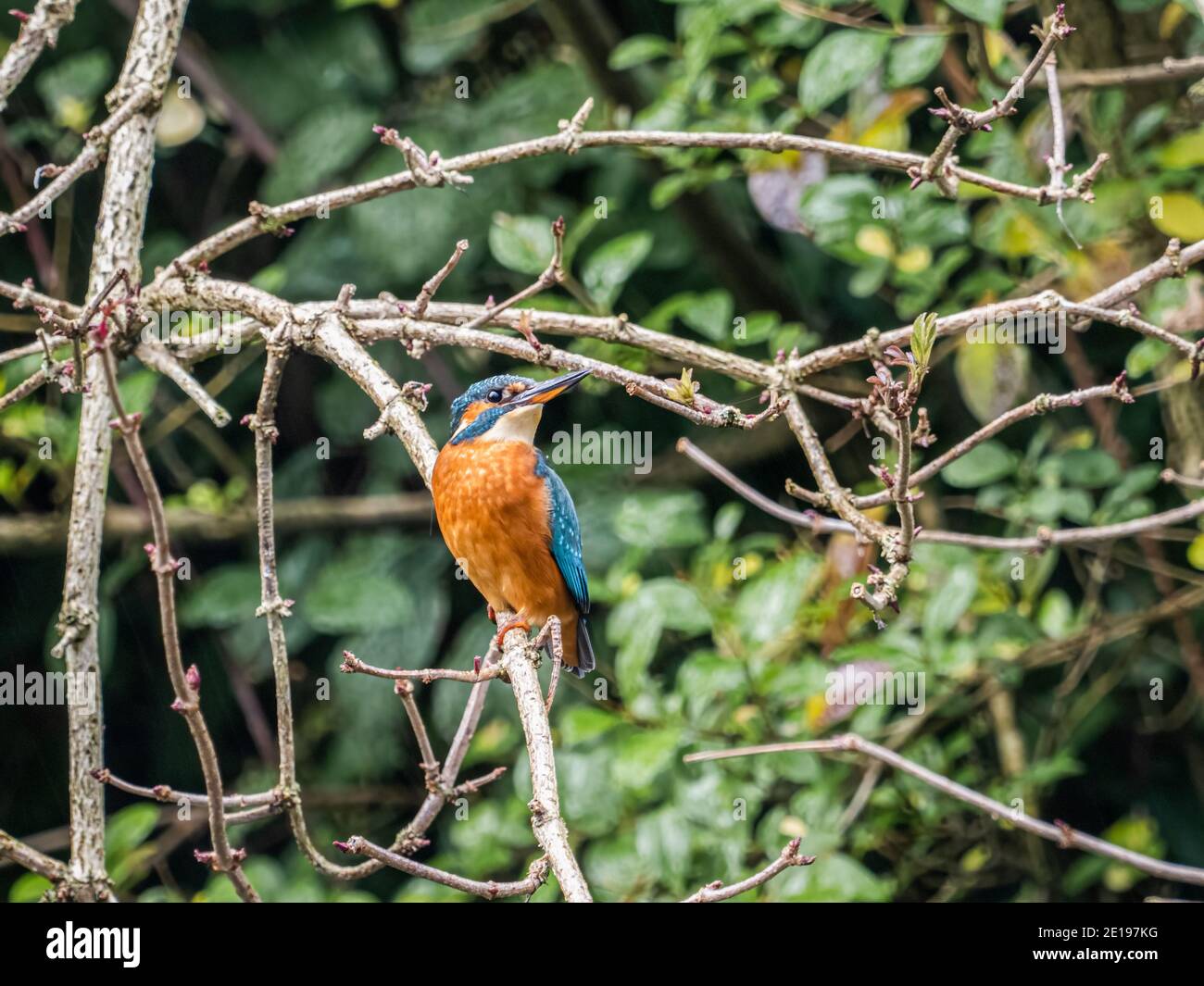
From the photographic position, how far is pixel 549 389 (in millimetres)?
2322

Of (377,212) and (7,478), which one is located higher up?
(377,212)

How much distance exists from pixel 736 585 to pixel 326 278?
1.45 meters

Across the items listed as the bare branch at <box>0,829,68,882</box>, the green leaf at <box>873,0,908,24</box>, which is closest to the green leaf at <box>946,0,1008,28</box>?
the green leaf at <box>873,0,908,24</box>

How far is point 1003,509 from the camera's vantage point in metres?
3.28

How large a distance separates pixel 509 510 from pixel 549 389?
29cm

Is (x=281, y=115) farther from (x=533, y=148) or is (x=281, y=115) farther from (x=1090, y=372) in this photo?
(x=1090, y=372)

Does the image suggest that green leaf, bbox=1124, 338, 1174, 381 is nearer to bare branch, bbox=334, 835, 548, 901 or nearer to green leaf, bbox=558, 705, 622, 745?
green leaf, bbox=558, 705, 622, 745

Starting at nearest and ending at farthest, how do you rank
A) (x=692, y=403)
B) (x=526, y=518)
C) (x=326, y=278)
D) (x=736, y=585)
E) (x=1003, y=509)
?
(x=692, y=403) < (x=526, y=518) < (x=1003, y=509) < (x=736, y=585) < (x=326, y=278)

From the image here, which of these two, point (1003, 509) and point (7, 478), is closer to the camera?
point (1003, 509)

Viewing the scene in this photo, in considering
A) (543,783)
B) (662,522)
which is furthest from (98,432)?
(662,522)

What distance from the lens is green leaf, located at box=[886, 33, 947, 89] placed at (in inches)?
114
